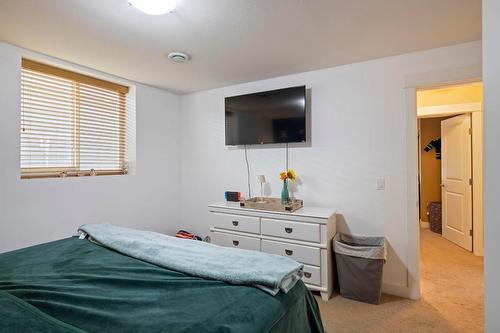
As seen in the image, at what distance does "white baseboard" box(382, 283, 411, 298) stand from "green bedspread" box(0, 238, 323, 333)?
58.3 inches

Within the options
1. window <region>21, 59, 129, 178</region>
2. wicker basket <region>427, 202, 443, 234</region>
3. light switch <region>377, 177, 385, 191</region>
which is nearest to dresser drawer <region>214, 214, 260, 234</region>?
light switch <region>377, 177, 385, 191</region>

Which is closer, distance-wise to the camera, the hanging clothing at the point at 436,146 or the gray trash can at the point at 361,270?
the gray trash can at the point at 361,270

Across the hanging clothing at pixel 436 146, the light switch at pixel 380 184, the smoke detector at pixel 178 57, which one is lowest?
the light switch at pixel 380 184

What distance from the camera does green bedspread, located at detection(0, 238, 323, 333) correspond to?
0.98 metres

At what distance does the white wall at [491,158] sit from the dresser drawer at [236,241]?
1881 mm

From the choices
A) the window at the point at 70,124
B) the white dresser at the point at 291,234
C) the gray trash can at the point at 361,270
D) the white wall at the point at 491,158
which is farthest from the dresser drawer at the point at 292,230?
the window at the point at 70,124

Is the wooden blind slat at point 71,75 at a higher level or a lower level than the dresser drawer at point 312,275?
higher

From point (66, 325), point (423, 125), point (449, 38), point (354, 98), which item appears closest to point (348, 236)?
point (354, 98)

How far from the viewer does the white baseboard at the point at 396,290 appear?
2.51m

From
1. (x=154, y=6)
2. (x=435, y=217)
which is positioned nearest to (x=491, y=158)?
(x=154, y=6)

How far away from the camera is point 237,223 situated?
9.59ft

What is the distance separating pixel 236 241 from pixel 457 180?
142 inches

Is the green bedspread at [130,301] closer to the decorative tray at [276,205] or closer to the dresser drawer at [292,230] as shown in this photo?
the dresser drawer at [292,230]

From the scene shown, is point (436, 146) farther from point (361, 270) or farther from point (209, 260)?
point (209, 260)
